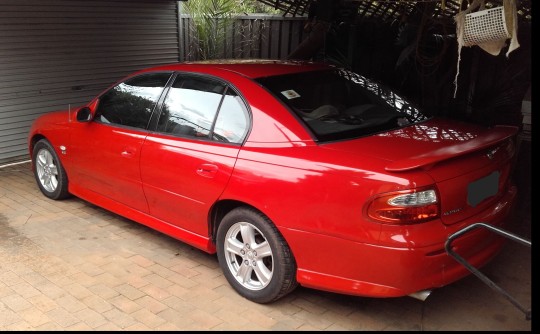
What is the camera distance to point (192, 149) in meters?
3.71

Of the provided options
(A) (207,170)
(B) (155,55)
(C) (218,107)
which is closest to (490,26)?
(C) (218,107)

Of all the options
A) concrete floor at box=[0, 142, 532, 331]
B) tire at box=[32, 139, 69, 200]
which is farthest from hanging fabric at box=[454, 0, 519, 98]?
tire at box=[32, 139, 69, 200]

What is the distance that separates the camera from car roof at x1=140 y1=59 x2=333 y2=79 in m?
3.84

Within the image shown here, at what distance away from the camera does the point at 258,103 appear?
3.48 metres

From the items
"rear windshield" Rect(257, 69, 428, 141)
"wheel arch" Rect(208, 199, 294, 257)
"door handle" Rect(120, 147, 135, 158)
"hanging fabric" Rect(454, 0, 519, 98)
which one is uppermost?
"hanging fabric" Rect(454, 0, 519, 98)

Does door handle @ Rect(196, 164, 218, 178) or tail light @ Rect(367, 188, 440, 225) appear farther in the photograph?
door handle @ Rect(196, 164, 218, 178)

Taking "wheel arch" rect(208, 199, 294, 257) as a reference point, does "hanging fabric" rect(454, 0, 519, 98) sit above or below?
above

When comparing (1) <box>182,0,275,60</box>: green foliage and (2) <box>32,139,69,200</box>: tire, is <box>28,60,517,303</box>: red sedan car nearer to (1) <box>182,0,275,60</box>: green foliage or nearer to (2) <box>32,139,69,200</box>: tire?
(2) <box>32,139,69,200</box>: tire

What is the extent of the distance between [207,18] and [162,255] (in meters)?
6.48

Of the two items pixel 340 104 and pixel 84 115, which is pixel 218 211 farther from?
pixel 84 115

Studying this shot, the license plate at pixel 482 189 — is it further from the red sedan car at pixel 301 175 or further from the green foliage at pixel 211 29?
the green foliage at pixel 211 29

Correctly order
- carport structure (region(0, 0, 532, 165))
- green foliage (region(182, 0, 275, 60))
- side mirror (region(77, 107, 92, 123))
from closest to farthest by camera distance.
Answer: side mirror (region(77, 107, 92, 123))
carport structure (region(0, 0, 532, 165))
green foliage (region(182, 0, 275, 60))

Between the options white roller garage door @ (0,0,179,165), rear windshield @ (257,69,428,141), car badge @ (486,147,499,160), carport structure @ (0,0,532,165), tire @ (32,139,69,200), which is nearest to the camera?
car badge @ (486,147,499,160)

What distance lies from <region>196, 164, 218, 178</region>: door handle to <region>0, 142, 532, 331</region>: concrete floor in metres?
0.82
